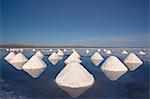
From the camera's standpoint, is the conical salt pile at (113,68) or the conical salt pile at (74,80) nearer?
the conical salt pile at (74,80)

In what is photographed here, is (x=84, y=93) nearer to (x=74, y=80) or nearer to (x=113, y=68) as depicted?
(x=74, y=80)

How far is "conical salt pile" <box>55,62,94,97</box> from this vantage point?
9.02 metres

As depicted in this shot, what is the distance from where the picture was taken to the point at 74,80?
31.4 feet

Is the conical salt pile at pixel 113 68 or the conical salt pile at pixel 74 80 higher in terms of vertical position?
the conical salt pile at pixel 74 80

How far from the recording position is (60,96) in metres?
8.07

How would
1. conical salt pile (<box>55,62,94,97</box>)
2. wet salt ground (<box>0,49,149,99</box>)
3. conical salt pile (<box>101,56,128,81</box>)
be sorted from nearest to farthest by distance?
wet salt ground (<box>0,49,149,99</box>) → conical salt pile (<box>55,62,94,97</box>) → conical salt pile (<box>101,56,128,81</box>)

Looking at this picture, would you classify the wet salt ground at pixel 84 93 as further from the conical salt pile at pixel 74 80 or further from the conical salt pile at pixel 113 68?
the conical salt pile at pixel 113 68

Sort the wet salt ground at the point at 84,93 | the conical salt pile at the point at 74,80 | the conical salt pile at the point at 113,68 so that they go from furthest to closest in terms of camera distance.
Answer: the conical salt pile at the point at 113,68 < the conical salt pile at the point at 74,80 < the wet salt ground at the point at 84,93

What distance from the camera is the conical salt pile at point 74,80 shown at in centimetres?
902

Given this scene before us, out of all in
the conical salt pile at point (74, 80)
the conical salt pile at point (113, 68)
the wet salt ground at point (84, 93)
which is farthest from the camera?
the conical salt pile at point (113, 68)

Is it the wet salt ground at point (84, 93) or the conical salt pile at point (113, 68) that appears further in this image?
the conical salt pile at point (113, 68)

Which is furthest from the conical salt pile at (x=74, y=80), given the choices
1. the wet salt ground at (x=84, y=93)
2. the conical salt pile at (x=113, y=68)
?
the conical salt pile at (x=113, y=68)

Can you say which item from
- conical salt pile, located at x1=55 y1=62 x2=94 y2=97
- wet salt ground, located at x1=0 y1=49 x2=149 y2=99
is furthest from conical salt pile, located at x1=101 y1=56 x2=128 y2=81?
conical salt pile, located at x1=55 y1=62 x2=94 y2=97

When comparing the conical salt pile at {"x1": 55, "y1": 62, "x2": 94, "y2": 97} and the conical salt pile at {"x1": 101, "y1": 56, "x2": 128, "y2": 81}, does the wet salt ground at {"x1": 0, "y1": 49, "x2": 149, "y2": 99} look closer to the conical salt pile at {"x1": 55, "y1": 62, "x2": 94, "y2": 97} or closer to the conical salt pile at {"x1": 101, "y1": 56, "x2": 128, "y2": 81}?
the conical salt pile at {"x1": 55, "y1": 62, "x2": 94, "y2": 97}
